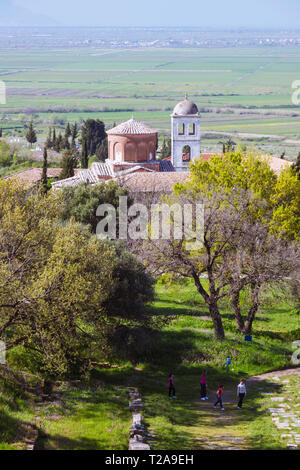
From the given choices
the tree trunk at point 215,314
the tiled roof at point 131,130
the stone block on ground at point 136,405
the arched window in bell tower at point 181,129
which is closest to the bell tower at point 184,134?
the arched window in bell tower at point 181,129

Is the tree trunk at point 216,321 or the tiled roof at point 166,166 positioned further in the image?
the tiled roof at point 166,166

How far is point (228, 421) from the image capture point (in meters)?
22.1

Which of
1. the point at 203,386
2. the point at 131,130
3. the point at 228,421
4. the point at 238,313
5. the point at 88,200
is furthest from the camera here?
the point at 131,130

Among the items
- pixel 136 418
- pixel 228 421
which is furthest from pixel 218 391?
pixel 136 418

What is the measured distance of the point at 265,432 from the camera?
2081 cm

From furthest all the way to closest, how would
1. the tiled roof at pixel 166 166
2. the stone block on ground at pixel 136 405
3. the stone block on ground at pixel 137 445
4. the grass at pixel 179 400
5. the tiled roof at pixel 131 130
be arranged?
1. the tiled roof at pixel 166 166
2. the tiled roof at pixel 131 130
3. the stone block on ground at pixel 136 405
4. the grass at pixel 179 400
5. the stone block on ground at pixel 137 445

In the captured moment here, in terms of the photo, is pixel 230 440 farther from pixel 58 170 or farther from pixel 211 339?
pixel 58 170

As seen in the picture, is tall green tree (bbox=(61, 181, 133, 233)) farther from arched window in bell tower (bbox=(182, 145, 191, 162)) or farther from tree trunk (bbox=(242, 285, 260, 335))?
arched window in bell tower (bbox=(182, 145, 191, 162))

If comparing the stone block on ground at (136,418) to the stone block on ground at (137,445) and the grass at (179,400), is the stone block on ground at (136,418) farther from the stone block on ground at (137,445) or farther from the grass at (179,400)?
the stone block on ground at (137,445)

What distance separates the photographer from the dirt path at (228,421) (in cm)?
1967

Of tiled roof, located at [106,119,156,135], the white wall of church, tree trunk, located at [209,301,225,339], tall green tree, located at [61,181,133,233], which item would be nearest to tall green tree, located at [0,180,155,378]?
tree trunk, located at [209,301,225,339]

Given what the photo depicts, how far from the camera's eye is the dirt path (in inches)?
774

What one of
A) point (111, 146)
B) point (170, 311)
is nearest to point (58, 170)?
point (111, 146)

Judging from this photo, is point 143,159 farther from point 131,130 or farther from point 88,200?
point 88,200
